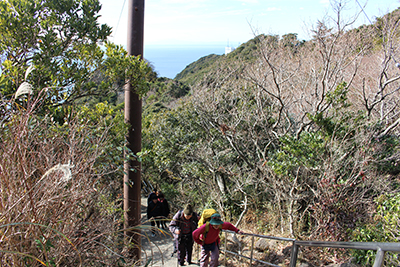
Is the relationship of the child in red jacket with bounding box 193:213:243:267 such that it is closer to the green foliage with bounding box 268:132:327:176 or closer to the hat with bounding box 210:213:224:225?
the hat with bounding box 210:213:224:225

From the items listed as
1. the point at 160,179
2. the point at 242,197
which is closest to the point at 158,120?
the point at 160,179

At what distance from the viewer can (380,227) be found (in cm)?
520

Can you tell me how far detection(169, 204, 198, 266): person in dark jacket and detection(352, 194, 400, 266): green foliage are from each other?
3.13 meters

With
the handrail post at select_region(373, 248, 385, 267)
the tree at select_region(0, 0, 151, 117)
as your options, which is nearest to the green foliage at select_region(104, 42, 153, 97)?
the tree at select_region(0, 0, 151, 117)

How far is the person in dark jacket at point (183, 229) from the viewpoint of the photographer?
5.30 m

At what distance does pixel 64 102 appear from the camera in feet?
13.7

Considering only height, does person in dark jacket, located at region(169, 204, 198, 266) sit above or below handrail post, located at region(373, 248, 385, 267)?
below

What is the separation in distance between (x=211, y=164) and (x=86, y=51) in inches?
242

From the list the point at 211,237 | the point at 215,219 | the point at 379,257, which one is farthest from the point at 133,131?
the point at 379,257

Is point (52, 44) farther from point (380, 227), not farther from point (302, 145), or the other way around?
point (380, 227)

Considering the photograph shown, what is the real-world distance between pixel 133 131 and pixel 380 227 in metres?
4.88

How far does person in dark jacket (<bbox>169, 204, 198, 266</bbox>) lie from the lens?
530cm

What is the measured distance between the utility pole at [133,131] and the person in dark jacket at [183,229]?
3.36ft

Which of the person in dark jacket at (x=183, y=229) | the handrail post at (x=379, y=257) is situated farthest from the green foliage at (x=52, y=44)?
the handrail post at (x=379, y=257)
